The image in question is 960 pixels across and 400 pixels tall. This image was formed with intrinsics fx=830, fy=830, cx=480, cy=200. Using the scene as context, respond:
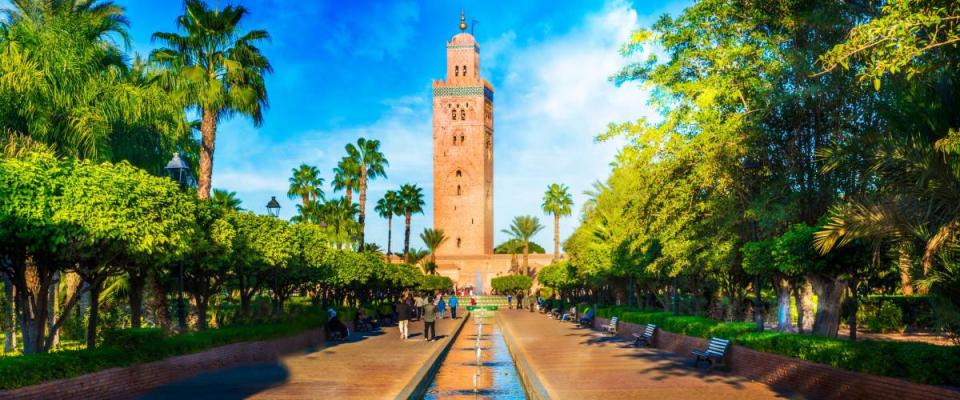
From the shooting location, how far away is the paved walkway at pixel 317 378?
1280 cm

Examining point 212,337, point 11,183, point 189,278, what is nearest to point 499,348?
point 189,278

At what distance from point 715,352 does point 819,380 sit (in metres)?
4.38

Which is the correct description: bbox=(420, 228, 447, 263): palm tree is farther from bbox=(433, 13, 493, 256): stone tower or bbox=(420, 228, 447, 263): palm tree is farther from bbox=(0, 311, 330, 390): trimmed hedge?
bbox=(0, 311, 330, 390): trimmed hedge

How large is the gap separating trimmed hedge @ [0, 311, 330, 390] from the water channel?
4.50 metres

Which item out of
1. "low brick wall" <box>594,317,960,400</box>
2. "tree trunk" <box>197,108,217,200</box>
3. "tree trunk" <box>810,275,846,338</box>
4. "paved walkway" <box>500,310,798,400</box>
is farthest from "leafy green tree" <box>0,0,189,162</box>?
"tree trunk" <box>810,275,846,338</box>

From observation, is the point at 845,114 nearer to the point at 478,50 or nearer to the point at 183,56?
the point at 183,56

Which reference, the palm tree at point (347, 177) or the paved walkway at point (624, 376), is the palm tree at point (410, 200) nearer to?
the palm tree at point (347, 177)

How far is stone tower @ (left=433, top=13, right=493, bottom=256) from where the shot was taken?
99.6 m

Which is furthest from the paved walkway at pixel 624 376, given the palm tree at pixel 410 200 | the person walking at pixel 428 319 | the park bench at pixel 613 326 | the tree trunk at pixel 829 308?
the palm tree at pixel 410 200

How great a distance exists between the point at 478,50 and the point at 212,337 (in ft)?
297

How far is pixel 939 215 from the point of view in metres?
9.33

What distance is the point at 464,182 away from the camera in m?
99.6

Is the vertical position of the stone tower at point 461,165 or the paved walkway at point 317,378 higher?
the stone tower at point 461,165

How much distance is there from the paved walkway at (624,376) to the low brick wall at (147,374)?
6.25 meters
